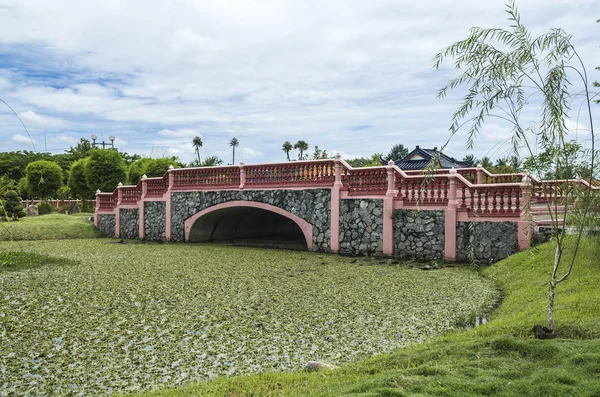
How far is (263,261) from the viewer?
1090cm

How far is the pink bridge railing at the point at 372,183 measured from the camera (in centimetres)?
1008

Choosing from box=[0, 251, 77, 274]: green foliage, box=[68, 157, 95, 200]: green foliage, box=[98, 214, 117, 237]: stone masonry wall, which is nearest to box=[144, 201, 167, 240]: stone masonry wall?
box=[98, 214, 117, 237]: stone masonry wall

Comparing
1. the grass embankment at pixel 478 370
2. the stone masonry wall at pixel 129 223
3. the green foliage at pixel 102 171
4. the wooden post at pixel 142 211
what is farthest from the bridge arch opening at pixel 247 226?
the green foliage at pixel 102 171

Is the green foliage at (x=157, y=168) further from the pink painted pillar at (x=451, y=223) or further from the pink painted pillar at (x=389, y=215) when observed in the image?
the pink painted pillar at (x=451, y=223)

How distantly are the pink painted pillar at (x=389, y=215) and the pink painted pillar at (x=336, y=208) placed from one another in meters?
1.26

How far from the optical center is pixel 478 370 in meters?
A: 3.30

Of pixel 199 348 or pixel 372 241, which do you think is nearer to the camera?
pixel 199 348

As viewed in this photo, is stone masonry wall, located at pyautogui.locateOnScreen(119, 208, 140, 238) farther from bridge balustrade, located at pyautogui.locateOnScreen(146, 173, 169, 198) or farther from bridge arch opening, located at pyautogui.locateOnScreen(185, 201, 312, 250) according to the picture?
bridge arch opening, located at pyautogui.locateOnScreen(185, 201, 312, 250)

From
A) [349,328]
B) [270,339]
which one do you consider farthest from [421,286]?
[270,339]

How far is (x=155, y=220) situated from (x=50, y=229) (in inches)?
164

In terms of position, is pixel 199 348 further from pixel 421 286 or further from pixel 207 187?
pixel 207 187

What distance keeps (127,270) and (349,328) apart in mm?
5561

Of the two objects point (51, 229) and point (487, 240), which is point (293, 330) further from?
point (51, 229)

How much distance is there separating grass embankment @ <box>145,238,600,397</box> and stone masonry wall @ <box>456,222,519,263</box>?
16.5 feet
